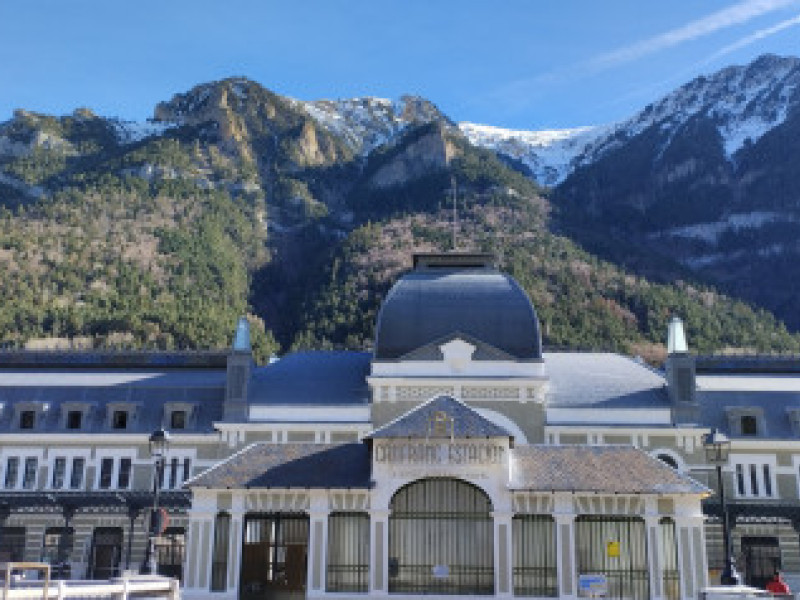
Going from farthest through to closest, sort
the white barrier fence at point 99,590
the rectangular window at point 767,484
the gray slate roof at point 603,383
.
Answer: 1. the gray slate roof at point 603,383
2. the rectangular window at point 767,484
3. the white barrier fence at point 99,590

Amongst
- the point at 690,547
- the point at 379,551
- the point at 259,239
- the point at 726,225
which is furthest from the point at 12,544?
the point at 726,225

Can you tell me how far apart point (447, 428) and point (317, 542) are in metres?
6.96

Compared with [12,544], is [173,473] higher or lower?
higher

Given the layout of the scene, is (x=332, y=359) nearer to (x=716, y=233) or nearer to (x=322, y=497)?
(x=322, y=497)

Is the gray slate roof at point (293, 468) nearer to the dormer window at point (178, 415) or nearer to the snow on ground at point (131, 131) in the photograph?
the dormer window at point (178, 415)

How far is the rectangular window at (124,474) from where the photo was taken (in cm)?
5238

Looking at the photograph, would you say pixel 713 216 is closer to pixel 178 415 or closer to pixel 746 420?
pixel 746 420

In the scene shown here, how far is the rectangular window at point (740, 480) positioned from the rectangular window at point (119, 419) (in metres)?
37.6

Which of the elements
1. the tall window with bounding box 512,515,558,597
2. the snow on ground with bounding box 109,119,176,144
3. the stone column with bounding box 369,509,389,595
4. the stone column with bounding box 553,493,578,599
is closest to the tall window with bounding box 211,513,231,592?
the stone column with bounding box 369,509,389,595

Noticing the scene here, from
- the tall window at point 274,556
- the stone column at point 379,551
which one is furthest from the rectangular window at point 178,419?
the stone column at point 379,551

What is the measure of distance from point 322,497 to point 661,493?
1355 centimetres

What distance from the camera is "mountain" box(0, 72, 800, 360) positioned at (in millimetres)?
107438

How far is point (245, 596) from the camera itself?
3434cm

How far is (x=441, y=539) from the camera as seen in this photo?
113ft
